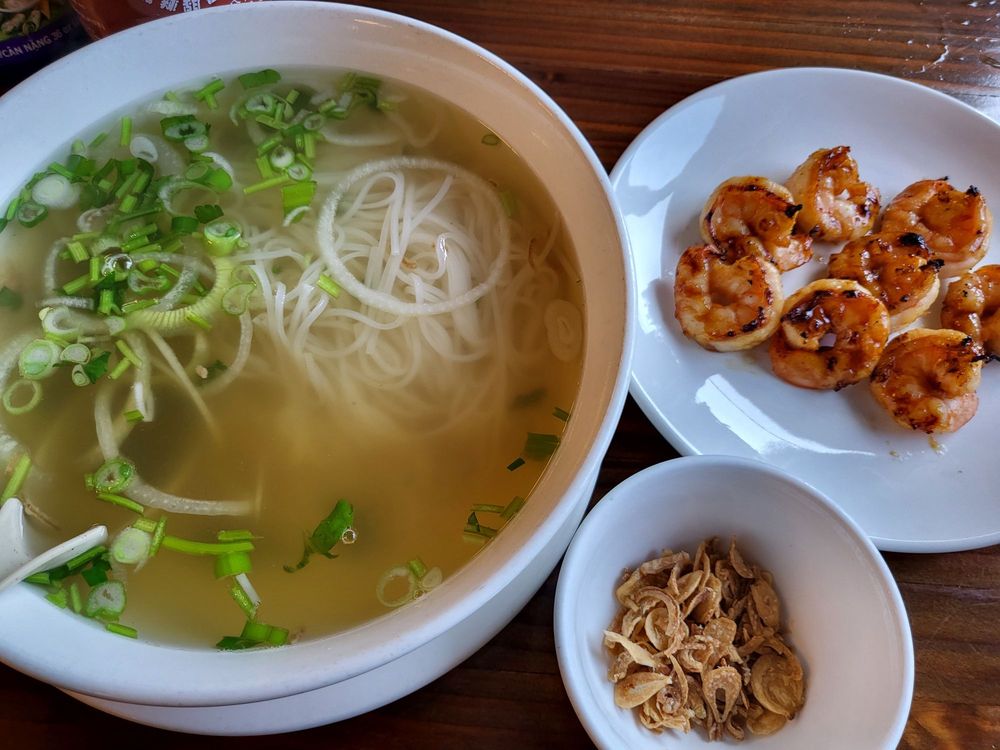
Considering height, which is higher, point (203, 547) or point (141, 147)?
point (141, 147)

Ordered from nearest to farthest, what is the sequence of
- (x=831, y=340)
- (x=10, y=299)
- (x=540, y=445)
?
(x=540, y=445)
(x=10, y=299)
(x=831, y=340)

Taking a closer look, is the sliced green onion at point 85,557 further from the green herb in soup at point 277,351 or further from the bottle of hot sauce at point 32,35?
the bottle of hot sauce at point 32,35

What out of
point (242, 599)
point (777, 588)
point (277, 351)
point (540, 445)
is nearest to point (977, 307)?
point (777, 588)

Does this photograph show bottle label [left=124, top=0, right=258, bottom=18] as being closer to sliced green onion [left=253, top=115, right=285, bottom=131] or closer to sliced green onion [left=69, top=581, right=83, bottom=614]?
sliced green onion [left=253, top=115, right=285, bottom=131]

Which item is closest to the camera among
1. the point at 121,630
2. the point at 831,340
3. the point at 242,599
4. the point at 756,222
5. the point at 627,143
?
the point at 121,630

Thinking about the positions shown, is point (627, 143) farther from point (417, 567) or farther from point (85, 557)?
point (85, 557)

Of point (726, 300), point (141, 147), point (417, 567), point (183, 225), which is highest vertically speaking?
point (141, 147)
